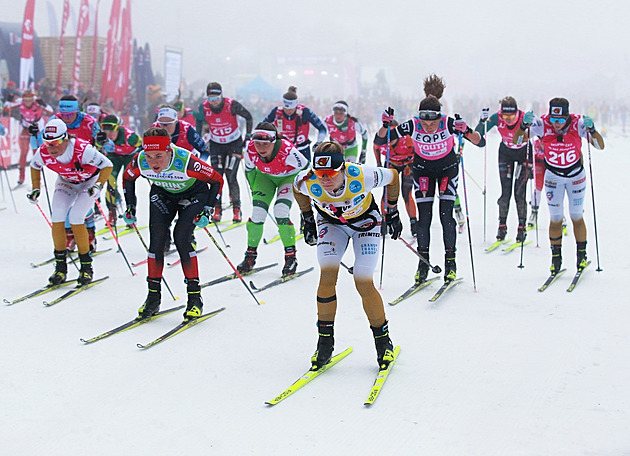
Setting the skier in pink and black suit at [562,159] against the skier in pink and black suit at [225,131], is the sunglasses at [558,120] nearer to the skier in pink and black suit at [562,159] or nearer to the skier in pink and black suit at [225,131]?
the skier in pink and black suit at [562,159]

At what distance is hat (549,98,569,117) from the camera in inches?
269

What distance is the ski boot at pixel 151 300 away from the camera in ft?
18.9

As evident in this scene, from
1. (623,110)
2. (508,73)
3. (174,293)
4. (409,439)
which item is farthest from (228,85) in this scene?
(409,439)

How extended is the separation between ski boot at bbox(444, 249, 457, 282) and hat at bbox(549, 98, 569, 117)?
1800mm

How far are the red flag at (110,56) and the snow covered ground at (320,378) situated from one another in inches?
691

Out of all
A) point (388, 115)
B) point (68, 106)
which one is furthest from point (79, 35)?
point (388, 115)

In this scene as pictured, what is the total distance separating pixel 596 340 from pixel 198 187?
3.55 m

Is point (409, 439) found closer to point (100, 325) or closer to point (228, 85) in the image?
point (100, 325)

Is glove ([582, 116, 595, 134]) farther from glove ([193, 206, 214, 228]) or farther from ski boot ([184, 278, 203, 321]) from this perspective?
ski boot ([184, 278, 203, 321])

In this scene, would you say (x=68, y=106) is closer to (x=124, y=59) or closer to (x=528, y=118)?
(x=528, y=118)

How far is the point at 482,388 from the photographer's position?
4.39 meters

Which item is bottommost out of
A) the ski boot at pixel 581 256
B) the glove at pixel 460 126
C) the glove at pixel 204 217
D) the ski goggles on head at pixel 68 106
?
the ski boot at pixel 581 256

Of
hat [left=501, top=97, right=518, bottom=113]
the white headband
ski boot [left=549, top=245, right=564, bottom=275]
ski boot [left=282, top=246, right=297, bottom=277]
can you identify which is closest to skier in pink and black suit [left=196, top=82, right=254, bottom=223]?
the white headband

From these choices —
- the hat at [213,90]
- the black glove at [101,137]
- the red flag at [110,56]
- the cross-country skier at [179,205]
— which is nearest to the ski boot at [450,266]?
the cross-country skier at [179,205]
